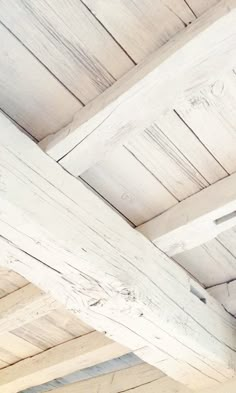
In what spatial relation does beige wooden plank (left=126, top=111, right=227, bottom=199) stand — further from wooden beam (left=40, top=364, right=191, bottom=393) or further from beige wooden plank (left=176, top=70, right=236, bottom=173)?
wooden beam (left=40, top=364, right=191, bottom=393)

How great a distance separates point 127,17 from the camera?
2.53 feet

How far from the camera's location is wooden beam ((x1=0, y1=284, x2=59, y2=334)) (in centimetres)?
133

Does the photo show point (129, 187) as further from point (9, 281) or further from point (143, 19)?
point (9, 281)

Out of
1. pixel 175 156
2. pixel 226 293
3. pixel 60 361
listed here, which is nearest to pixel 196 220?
pixel 175 156

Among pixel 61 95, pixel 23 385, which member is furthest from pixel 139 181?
pixel 23 385

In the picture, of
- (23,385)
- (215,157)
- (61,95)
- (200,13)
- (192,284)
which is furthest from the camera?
(23,385)

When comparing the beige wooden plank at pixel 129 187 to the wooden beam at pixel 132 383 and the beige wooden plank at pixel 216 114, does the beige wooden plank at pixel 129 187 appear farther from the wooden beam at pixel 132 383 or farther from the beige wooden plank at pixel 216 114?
the wooden beam at pixel 132 383

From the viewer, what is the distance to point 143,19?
78cm

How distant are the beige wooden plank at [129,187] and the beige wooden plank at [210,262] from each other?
0.63ft

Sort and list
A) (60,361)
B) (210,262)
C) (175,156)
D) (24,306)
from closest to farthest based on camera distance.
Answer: (175,156) < (210,262) < (24,306) < (60,361)

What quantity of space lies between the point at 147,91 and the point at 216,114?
0.20 meters

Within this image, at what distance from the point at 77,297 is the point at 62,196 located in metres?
0.25

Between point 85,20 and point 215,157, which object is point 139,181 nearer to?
point 215,157

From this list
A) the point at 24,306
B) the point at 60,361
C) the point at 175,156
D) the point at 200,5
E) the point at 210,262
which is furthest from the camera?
the point at 60,361
